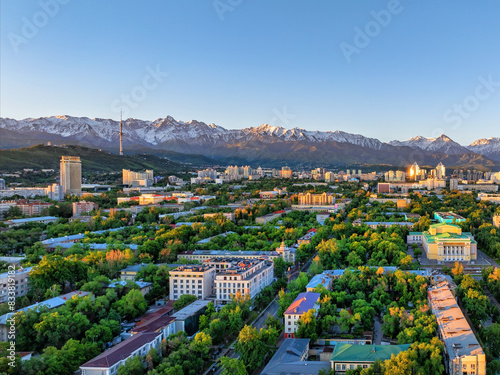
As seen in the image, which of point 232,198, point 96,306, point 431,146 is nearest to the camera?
point 96,306

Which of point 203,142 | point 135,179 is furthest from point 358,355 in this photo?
point 203,142

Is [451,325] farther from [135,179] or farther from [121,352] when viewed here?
[135,179]

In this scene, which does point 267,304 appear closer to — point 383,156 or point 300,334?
point 300,334

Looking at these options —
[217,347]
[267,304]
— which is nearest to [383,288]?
[267,304]

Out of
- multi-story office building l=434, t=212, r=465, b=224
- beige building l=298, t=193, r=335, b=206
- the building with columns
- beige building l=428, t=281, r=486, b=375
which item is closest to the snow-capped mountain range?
beige building l=298, t=193, r=335, b=206

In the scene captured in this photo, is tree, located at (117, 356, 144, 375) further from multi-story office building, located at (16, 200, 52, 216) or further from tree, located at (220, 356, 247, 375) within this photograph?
multi-story office building, located at (16, 200, 52, 216)
